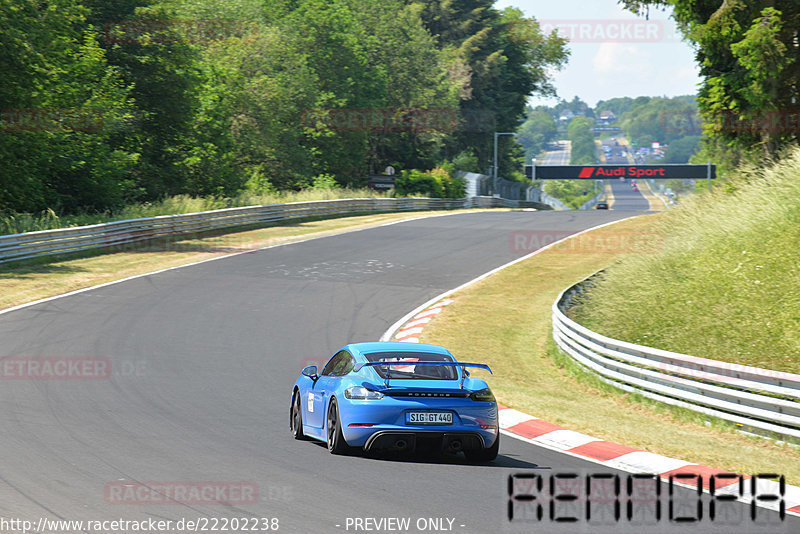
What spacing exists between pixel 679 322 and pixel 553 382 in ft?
8.45

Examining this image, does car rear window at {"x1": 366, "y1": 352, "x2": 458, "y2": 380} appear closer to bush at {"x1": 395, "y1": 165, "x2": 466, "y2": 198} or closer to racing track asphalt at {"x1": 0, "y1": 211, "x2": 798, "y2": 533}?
racing track asphalt at {"x1": 0, "y1": 211, "x2": 798, "y2": 533}

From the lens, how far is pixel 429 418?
9.18 m

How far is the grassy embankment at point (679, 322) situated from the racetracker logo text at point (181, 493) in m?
4.85

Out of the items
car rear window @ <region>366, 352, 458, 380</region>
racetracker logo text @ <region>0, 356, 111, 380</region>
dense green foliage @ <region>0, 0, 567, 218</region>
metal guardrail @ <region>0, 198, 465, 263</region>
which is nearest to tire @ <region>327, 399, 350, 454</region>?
car rear window @ <region>366, 352, 458, 380</region>

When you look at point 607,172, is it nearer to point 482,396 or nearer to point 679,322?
point 679,322

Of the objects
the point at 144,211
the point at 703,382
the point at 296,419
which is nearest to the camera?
the point at 296,419

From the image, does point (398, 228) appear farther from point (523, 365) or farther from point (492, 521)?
point (492, 521)

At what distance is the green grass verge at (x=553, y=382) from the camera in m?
10.8

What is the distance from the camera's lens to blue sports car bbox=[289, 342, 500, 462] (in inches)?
361

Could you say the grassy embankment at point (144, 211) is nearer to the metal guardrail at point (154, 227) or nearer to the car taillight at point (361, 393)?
the metal guardrail at point (154, 227)

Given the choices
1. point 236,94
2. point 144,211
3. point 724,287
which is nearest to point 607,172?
point 236,94

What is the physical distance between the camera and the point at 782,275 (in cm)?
1606

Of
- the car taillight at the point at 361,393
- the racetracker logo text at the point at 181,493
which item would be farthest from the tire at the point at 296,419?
the racetracker logo text at the point at 181,493

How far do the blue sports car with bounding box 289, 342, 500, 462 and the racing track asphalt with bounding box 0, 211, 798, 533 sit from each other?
0.78ft
